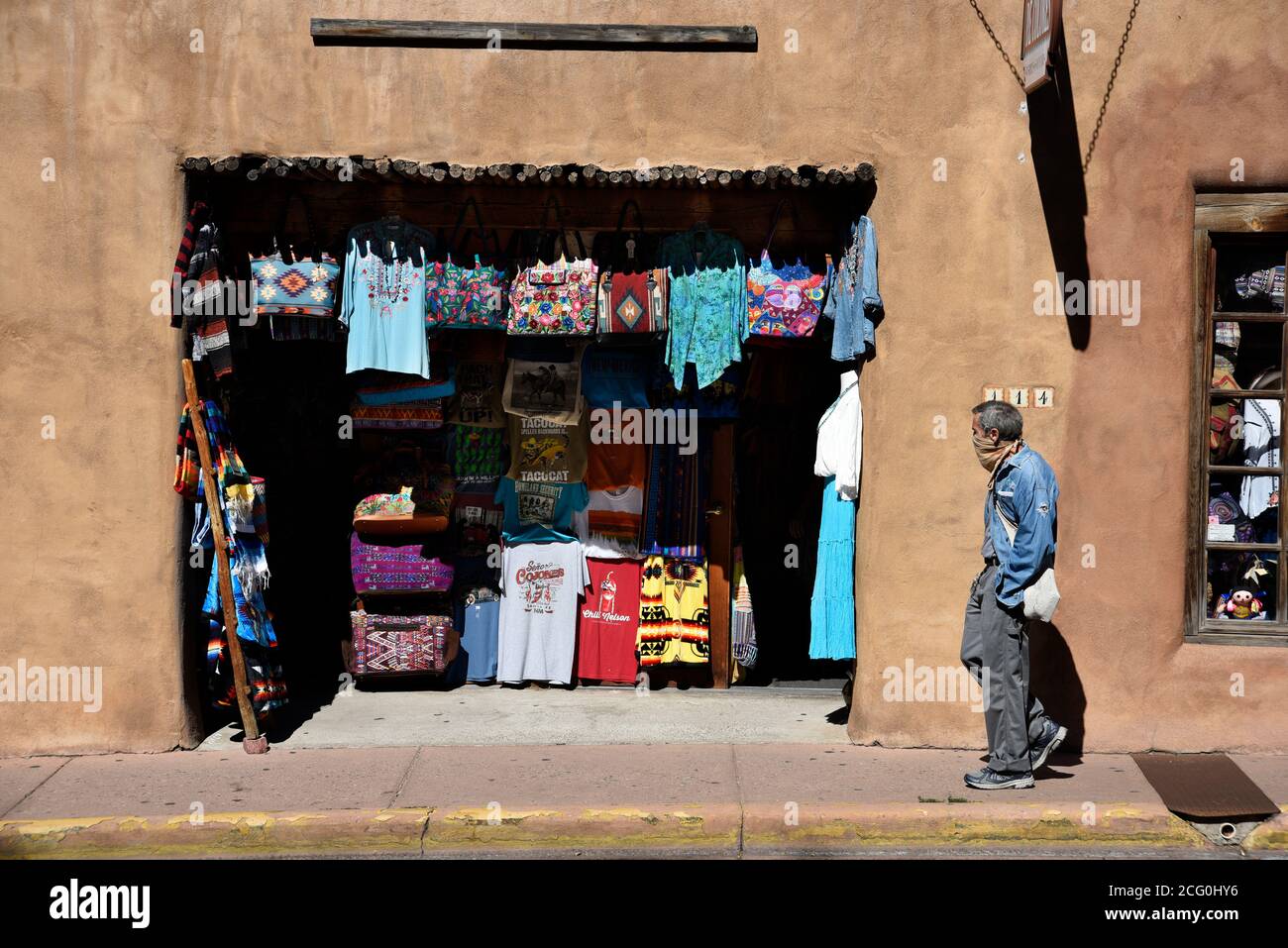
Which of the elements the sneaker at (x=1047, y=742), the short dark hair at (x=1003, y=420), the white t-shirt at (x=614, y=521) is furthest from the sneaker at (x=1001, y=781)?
the white t-shirt at (x=614, y=521)

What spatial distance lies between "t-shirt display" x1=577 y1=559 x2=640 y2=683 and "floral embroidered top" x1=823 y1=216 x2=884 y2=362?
2.38 metres

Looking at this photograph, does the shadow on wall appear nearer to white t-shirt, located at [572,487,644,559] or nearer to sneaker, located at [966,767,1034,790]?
sneaker, located at [966,767,1034,790]

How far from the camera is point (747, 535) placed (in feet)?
30.0

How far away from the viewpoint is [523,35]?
24.5 feet

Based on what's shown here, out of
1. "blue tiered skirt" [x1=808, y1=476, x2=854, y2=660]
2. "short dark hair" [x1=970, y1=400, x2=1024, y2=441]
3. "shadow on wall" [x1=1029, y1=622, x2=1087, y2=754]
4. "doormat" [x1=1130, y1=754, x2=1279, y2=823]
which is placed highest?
"short dark hair" [x1=970, y1=400, x2=1024, y2=441]

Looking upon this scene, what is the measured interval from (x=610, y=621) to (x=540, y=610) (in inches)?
20.2

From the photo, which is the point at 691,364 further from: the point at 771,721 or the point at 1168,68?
the point at 1168,68

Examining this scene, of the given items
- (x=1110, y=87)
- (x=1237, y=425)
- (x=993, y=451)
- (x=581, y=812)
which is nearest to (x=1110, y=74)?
(x=1110, y=87)

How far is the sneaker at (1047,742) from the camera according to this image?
6832mm

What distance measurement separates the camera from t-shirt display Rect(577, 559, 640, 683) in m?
8.97

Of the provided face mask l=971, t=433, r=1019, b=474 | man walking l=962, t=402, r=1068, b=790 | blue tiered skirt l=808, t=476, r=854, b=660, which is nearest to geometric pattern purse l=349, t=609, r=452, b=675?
A: blue tiered skirt l=808, t=476, r=854, b=660

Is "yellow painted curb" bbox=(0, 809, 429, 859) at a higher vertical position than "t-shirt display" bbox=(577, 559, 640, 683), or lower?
lower

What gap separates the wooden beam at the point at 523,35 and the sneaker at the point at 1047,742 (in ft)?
14.2
